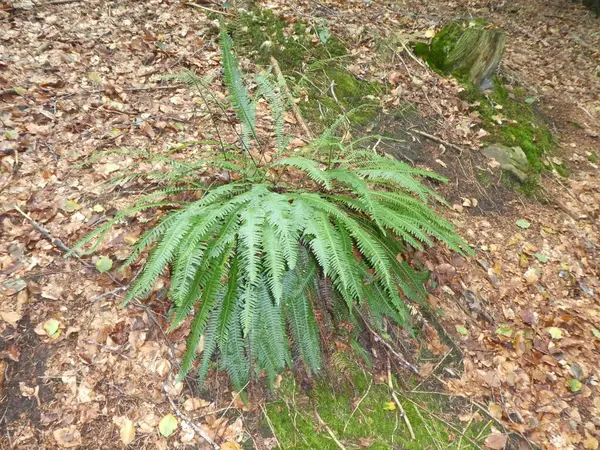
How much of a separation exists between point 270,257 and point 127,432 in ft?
4.32

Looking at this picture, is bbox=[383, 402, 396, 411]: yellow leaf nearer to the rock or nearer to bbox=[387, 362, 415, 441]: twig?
bbox=[387, 362, 415, 441]: twig

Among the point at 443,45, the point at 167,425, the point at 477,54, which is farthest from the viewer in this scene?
the point at 443,45

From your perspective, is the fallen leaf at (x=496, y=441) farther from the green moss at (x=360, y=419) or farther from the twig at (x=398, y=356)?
the twig at (x=398, y=356)

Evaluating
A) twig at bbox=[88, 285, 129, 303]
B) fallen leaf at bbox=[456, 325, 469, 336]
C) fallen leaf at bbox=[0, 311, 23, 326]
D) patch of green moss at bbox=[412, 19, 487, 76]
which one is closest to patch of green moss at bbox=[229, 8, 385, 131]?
patch of green moss at bbox=[412, 19, 487, 76]

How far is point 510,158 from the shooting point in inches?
179

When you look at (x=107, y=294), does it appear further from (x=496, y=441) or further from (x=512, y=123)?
(x=512, y=123)

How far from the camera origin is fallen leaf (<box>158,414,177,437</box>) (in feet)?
7.20

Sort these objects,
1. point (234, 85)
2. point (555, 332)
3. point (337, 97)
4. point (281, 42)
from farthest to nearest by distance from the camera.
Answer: point (281, 42)
point (337, 97)
point (555, 332)
point (234, 85)

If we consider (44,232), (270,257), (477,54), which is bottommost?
(44,232)

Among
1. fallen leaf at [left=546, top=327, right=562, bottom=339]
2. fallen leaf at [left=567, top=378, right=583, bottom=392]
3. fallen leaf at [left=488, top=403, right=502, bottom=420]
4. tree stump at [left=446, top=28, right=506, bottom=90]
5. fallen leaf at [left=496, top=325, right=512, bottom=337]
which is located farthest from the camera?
tree stump at [left=446, top=28, right=506, bottom=90]

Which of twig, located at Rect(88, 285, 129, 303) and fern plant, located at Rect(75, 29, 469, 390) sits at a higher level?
fern plant, located at Rect(75, 29, 469, 390)

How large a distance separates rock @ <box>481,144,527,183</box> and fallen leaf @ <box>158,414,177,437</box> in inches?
165

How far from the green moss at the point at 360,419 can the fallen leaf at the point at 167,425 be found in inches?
21.8

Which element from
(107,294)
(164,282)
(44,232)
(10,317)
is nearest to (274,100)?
(164,282)
